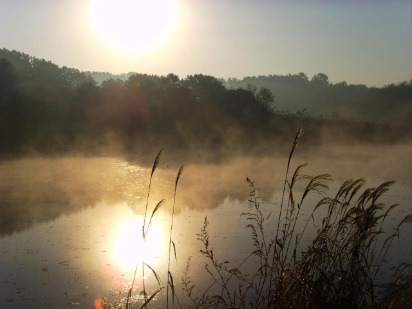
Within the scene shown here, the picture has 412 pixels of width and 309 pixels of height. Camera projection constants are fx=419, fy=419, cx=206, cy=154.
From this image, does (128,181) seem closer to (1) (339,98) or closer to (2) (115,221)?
(2) (115,221)

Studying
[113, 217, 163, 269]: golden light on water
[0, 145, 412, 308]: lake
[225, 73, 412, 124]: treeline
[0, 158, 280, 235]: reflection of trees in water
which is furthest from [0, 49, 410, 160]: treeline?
[113, 217, 163, 269]: golden light on water

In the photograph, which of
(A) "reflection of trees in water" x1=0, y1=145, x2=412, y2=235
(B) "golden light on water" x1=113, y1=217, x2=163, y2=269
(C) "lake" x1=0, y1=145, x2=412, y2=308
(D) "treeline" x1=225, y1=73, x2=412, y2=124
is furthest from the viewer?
(D) "treeline" x1=225, y1=73, x2=412, y2=124

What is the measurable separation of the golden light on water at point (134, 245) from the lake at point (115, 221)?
0.7 inches

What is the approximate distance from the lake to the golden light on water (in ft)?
0.06

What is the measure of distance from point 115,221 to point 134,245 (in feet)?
6.25

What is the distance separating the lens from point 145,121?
28875 mm

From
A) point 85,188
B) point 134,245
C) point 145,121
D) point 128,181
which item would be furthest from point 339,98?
point 134,245

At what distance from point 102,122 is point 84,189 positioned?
15.6 m

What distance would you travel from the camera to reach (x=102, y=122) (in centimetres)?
2789

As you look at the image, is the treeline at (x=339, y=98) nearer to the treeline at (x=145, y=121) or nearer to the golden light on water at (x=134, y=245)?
the treeline at (x=145, y=121)

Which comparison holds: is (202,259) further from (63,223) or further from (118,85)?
(118,85)

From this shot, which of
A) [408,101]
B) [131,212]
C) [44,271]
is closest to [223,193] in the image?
[131,212]

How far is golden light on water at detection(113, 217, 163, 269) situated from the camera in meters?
6.65

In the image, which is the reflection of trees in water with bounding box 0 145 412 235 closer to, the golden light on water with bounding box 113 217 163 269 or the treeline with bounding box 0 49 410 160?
the golden light on water with bounding box 113 217 163 269
